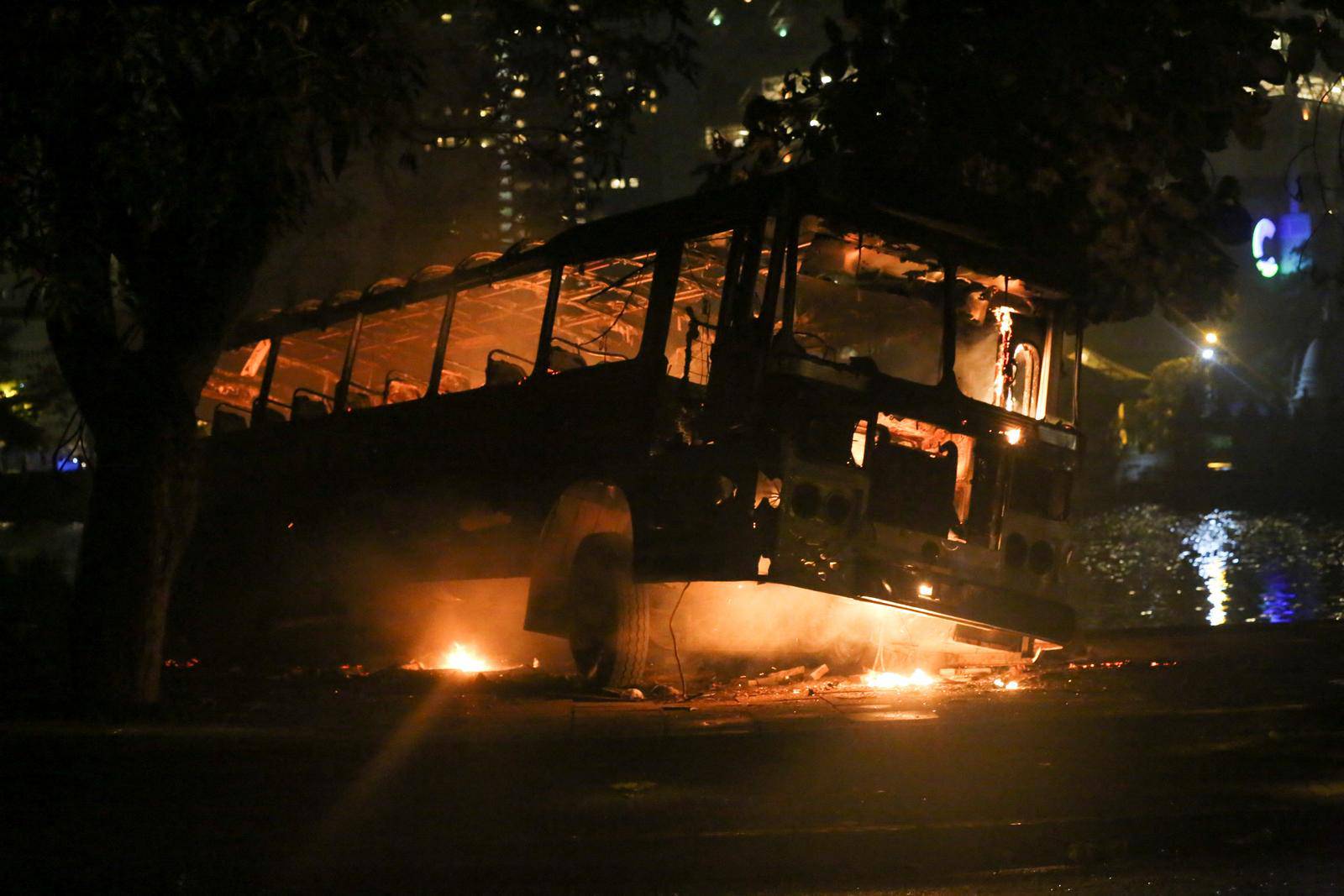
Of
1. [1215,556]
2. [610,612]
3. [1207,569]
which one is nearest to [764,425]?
[610,612]

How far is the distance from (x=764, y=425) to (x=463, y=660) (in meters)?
5.09

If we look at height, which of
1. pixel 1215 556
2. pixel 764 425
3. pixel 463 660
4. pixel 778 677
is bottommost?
pixel 463 660

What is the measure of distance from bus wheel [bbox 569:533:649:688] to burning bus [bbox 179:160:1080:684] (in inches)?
0.7

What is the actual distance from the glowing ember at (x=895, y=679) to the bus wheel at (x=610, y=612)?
5.77ft

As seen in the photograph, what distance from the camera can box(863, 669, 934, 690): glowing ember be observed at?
859 centimetres

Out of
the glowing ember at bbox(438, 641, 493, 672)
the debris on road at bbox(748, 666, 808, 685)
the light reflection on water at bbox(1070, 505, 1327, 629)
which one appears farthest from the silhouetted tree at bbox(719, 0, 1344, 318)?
the light reflection on water at bbox(1070, 505, 1327, 629)

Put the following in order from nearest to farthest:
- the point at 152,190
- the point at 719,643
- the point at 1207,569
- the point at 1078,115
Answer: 1. the point at 152,190
2. the point at 1078,115
3. the point at 719,643
4. the point at 1207,569

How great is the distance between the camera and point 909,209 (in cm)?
752

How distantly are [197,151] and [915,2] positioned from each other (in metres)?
4.50

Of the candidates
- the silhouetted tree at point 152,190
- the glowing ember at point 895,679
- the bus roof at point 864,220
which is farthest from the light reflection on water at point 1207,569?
the silhouetted tree at point 152,190

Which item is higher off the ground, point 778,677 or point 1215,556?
point 1215,556

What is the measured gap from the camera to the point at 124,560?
7.40m

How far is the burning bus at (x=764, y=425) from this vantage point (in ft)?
22.9

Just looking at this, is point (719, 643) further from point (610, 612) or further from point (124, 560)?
point (124, 560)
